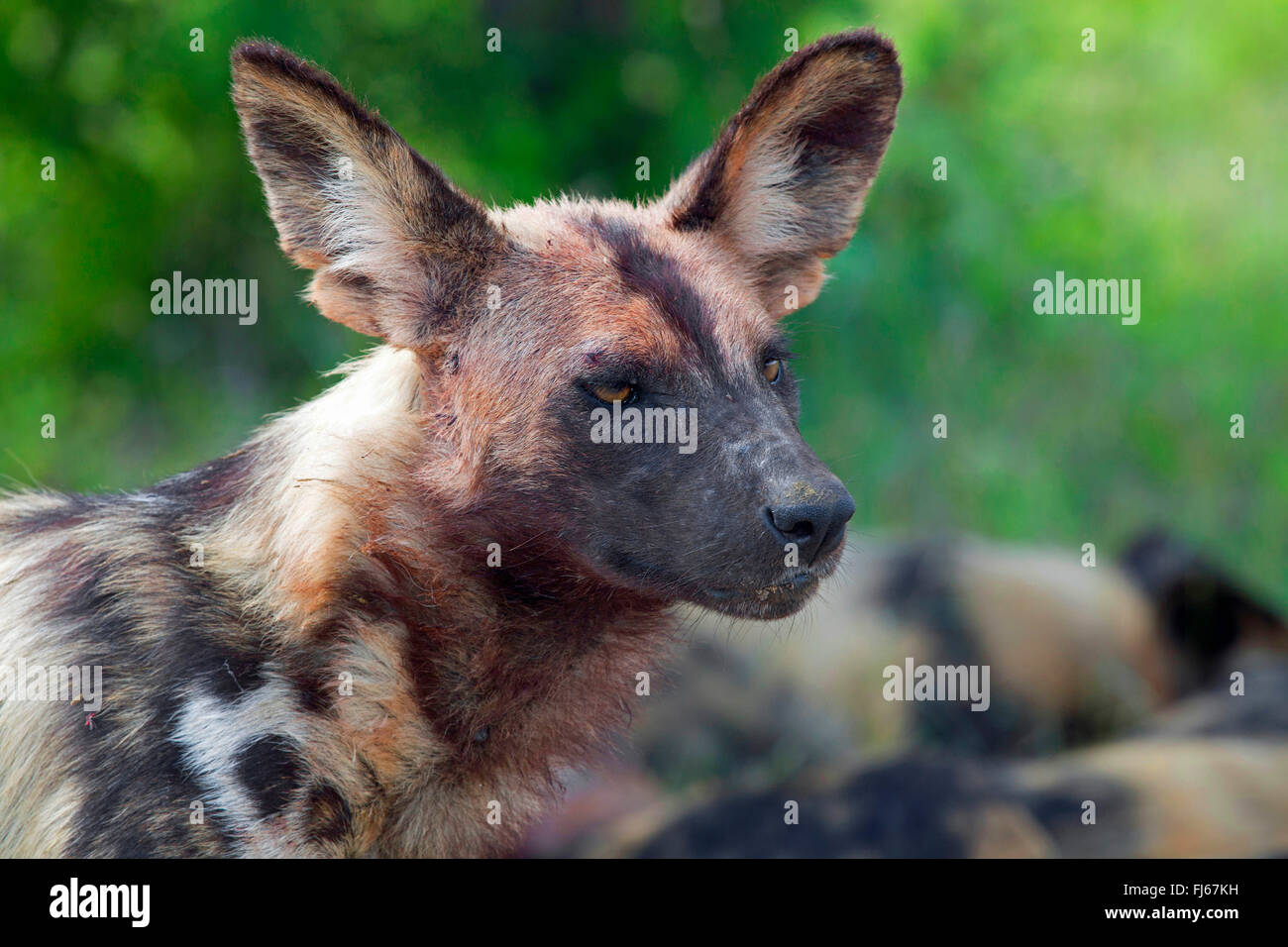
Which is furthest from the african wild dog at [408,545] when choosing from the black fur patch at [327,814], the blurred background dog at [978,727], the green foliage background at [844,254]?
the green foliage background at [844,254]

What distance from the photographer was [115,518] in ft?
13.5

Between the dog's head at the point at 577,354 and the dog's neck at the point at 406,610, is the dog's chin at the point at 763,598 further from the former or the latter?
the dog's neck at the point at 406,610

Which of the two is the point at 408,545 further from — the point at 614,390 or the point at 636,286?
the point at 636,286

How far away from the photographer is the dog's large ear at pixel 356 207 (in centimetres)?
384

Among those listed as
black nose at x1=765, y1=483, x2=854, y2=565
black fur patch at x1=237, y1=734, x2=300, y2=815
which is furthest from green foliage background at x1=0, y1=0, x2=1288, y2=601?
black nose at x1=765, y1=483, x2=854, y2=565

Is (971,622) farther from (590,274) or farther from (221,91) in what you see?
(221,91)

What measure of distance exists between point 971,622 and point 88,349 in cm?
731

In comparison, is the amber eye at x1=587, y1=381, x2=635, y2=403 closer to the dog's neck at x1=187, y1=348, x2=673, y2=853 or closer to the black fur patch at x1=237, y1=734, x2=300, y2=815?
the dog's neck at x1=187, y1=348, x2=673, y2=853

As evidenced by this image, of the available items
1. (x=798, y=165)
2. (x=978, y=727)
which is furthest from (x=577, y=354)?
(x=978, y=727)

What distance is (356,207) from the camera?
4.04 m

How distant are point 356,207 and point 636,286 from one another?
91 cm

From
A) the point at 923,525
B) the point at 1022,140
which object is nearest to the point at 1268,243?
the point at 1022,140

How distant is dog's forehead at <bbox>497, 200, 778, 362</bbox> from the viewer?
4.01m

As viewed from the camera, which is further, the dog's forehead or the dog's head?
the dog's forehead
